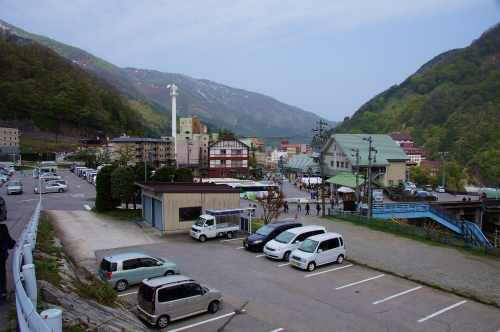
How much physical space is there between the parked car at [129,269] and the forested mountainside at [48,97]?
335ft

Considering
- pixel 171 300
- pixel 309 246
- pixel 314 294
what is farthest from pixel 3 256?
pixel 309 246

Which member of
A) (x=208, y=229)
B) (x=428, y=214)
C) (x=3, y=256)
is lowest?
(x=428, y=214)

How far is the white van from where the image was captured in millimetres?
14836

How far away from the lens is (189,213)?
66.4 ft

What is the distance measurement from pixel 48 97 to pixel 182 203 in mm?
97749

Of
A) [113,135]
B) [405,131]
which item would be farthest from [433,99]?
[113,135]

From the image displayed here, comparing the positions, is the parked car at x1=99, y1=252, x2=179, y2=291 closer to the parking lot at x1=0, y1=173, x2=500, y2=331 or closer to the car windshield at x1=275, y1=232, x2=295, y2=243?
the parking lot at x1=0, y1=173, x2=500, y2=331

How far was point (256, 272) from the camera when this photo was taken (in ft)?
43.1

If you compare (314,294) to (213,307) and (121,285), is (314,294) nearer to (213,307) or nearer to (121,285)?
(213,307)

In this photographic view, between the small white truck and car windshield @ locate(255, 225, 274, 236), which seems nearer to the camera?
car windshield @ locate(255, 225, 274, 236)

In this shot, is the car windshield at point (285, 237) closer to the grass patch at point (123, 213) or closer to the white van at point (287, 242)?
the white van at point (287, 242)

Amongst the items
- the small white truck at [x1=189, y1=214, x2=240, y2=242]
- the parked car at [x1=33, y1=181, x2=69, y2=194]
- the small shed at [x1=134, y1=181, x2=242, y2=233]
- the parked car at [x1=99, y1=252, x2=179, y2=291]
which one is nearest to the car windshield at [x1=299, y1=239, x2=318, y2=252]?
the parked car at [x1=99, y1=252, x2=179, y2=291]

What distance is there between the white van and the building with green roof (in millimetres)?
33939

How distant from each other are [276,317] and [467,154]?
98257mm
